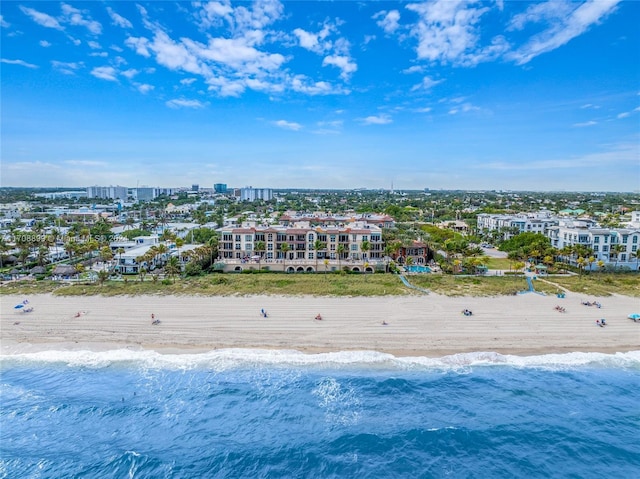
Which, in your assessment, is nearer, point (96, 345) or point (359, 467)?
point (359, 467)

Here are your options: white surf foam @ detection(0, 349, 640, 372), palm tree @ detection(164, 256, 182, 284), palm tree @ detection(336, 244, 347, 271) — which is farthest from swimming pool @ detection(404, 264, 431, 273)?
palm tree @ detection(164, 256, 182, 284)

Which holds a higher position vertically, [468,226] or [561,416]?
[468,226]

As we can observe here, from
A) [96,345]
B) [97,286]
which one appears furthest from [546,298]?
[97,286]

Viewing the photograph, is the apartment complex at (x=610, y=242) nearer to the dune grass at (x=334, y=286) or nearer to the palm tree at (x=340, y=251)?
the dune grass at (x=334, y=286)

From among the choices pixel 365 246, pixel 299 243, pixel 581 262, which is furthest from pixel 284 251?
pixel 581 262

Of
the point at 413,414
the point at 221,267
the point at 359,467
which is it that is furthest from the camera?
the point at 221,267

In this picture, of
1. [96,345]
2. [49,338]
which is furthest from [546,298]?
[49,338]

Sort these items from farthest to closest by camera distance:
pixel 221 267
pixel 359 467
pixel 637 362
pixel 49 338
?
pixel 221 267 < pixel 49 338 < pixel 637 362 < pixel 359 467

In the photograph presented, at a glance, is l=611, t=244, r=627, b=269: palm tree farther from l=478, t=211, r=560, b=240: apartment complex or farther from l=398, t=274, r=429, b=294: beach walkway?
l=398, t=274, r=429, b=294: beach walkway

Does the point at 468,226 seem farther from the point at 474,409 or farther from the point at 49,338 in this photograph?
the point at 49,338

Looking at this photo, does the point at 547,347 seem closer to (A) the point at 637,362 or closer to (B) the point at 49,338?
(A) the point at 637,362
